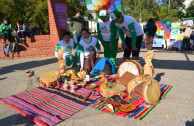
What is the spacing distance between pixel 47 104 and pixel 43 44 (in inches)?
242

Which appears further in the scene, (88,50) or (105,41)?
(105,41)

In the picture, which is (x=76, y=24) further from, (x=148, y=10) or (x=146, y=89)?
(x=148, y=10)

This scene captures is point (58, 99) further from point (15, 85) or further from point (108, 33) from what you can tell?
point (108, 33)

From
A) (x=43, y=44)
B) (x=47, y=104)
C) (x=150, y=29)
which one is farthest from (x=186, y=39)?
(x=47, y=104)

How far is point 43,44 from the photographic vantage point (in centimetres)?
860

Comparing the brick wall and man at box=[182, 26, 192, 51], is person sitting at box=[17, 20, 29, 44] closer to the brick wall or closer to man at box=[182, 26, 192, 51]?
the brick wall

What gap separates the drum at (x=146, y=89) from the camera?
2760mm

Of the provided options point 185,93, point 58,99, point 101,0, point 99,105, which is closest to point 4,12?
point 101,0

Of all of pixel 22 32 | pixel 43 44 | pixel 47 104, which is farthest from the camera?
pixel 43 44

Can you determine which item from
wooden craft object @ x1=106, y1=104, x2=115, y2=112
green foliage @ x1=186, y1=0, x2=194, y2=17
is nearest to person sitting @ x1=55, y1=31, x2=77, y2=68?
wooden craft object @ x1=106, y1=104, x2=115, y2=112

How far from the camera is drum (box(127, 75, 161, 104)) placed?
9.05 feet

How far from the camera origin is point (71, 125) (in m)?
2.43

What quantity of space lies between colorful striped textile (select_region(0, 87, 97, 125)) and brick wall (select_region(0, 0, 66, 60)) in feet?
15.7

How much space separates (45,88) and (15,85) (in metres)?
0.98
